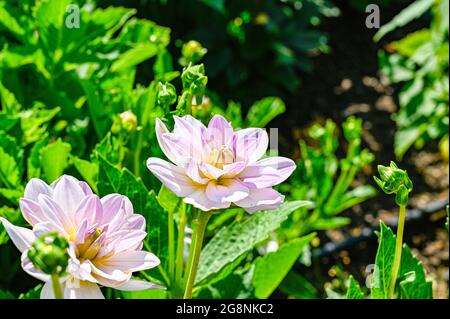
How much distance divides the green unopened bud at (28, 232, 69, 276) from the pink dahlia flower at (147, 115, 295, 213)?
18 cm

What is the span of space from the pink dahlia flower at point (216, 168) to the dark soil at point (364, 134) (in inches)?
40.9

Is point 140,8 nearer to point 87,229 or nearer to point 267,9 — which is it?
point 267,9

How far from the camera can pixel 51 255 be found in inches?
26.7

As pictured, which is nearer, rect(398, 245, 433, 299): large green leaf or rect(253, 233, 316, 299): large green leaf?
rect(398, 245, 433, 299): large green leaf

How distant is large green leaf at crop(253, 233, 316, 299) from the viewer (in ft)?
4.02

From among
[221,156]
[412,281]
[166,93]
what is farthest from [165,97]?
[412,281]

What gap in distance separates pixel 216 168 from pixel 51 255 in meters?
0.24

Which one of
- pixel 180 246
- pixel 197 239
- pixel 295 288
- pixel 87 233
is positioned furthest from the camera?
Answer: pixel 295 288

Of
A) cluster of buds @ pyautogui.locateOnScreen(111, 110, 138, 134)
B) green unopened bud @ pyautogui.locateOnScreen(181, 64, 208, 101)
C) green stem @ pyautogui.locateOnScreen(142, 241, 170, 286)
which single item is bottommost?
green stem @ pyautogui.locateOnScreen(142, 241, 170, 286)

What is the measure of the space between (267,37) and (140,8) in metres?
0.38

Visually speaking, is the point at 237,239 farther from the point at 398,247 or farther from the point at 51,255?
the point at 51,255

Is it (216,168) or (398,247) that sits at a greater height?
(216,168)

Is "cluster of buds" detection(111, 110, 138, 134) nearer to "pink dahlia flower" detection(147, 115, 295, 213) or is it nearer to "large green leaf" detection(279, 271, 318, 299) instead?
"pink dahlia flower" detection(147, 115, 295, 213)

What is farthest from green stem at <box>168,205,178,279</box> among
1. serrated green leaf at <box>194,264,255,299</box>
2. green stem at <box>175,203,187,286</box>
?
serrated green leaf at <box>194,264,255,299</box>
